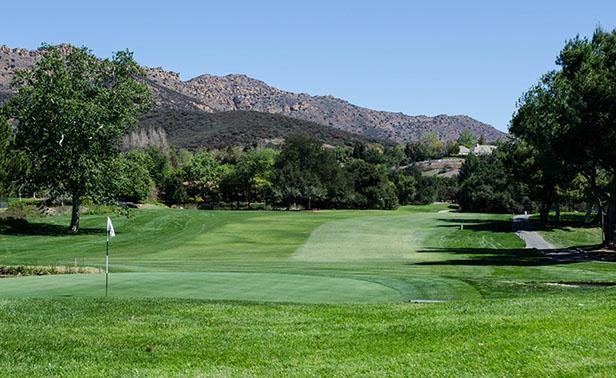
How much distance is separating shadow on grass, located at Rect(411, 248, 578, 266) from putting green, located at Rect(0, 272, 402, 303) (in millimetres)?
17400

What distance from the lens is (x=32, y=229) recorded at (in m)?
57.1

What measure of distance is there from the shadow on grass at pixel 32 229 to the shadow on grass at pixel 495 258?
28.6 m

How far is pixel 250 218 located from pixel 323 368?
7291 centimetres

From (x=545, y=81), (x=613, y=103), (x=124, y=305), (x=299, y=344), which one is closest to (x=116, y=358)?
(x=299, y=344)

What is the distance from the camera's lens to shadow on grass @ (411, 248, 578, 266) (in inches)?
1585

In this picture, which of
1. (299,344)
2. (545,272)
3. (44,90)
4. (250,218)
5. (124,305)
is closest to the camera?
(299,344)

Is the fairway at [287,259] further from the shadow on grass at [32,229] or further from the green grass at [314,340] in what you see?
the green grass at [314,340]

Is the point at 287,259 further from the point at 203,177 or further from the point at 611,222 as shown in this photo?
the point at 203,177

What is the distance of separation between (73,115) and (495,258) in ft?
107

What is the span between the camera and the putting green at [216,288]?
1956cm

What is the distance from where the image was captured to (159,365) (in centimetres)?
986

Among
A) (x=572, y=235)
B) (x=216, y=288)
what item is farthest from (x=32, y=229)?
(x=572, y=235)

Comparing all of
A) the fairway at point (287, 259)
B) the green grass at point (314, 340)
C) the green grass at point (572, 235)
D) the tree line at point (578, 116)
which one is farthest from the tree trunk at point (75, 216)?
the green grass at point (314, 340)

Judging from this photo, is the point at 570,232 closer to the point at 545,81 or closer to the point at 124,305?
the point at 545,81
